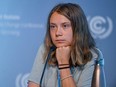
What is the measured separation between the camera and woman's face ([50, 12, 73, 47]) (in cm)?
109

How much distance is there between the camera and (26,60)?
2035 millimetres

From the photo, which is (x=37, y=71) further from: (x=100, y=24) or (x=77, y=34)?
(x=100, y=24)

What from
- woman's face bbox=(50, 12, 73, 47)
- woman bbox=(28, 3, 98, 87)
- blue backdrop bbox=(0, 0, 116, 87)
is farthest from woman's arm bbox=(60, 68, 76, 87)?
blue backdrop bbox=(0, 0, 116, 87)

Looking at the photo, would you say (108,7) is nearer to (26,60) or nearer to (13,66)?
(26,60)

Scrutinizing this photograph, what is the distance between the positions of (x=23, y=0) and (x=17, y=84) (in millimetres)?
748

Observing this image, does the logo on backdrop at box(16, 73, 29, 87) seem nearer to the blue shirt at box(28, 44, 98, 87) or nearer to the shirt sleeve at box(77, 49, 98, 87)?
the blue shirt at box(28, 44, 98, 87)

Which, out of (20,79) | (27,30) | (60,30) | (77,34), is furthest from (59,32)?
(20,79)

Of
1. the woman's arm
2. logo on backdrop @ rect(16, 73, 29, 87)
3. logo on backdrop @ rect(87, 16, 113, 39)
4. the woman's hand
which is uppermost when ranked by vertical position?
logo on backdrop @ rect(87, 16, 113, 39)

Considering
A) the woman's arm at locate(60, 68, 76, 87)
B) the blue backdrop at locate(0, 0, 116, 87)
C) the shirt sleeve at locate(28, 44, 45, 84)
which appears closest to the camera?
the woman's arm at locate(60, 68, 76, 87)

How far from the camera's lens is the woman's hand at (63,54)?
A: 1.12m

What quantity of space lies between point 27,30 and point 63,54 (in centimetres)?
95

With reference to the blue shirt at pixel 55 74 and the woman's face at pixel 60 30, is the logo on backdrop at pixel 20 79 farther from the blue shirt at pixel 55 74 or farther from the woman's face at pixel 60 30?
the woman's face at pixel 60 30

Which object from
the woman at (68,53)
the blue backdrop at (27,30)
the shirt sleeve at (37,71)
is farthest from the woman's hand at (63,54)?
the blue backdrop at (27,30)

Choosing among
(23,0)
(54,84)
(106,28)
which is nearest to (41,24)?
(23,0)
